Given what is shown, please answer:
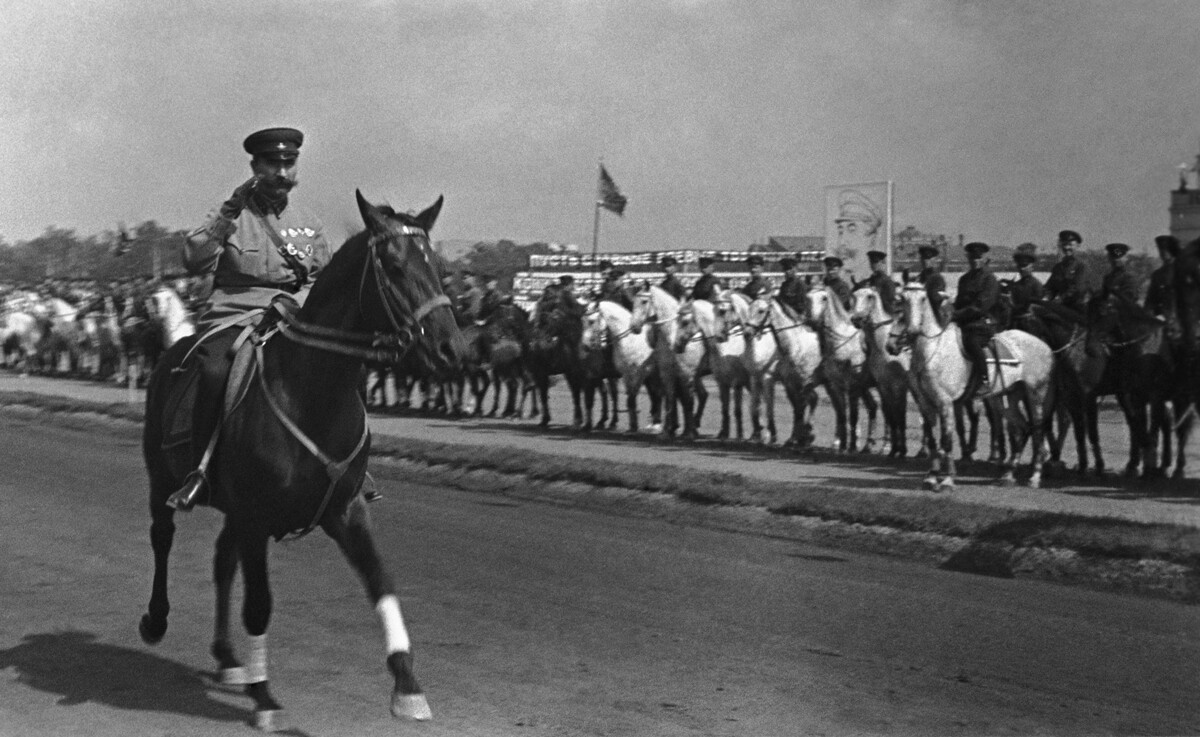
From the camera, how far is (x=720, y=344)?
86.4 ft

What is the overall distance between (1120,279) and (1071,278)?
179 centimetres

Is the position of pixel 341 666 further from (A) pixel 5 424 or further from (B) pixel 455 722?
(A) pixel 5 424

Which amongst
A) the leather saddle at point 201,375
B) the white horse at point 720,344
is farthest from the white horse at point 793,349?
the leather saddle at point 201,375

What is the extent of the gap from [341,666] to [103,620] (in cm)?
222

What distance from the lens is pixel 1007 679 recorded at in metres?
8.58

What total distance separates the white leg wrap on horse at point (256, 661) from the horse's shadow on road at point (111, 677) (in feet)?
0.71

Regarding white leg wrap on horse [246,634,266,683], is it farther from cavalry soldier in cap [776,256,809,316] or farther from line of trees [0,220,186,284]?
line of trees [0,220,186,284]

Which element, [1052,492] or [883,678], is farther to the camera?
[1052,492]

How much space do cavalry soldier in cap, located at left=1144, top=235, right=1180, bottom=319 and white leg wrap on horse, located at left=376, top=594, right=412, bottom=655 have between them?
4.87 metres

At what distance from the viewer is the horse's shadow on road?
783 cm

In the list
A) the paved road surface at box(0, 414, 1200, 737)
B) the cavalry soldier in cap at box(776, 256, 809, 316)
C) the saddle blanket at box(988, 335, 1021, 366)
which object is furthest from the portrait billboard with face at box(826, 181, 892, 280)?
the paved road surface at box(0, 414, 1200, 737)

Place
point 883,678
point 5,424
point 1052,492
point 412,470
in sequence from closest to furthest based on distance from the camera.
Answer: point 883,678 → point 1052,492 → point 412,470 → point 5,424

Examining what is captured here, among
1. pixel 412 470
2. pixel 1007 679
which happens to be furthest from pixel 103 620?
pixel 412 470

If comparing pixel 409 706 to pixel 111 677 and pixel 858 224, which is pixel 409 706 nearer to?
pixel 111 677
